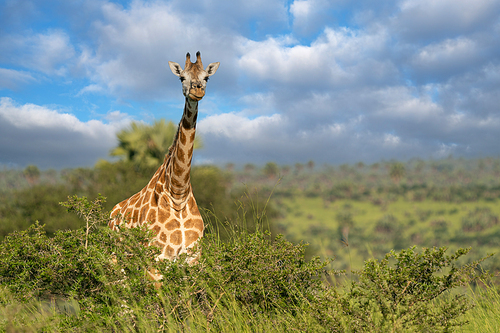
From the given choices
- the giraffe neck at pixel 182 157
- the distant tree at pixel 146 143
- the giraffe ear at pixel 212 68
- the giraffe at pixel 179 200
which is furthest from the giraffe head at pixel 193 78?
the distant tree at pixel 146 143

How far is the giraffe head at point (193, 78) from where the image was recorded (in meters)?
5.10

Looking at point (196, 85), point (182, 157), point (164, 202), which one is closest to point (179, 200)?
point (164, 202)

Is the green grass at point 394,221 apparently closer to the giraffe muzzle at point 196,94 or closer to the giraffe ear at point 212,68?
the giraffe ear at point 212,68

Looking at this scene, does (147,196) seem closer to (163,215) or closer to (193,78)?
(163,215)

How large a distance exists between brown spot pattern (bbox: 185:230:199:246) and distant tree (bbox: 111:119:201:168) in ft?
53.3

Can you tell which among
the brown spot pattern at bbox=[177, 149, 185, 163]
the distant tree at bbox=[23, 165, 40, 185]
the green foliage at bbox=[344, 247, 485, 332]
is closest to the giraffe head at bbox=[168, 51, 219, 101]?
the brown spot pattern at bbox=[177, 149, 185, 163]

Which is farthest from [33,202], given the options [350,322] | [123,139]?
[350,322]

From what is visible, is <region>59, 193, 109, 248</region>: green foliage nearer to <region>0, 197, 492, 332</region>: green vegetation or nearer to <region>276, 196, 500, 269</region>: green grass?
<region>0, 197, 492, 332</region>: green vegetation

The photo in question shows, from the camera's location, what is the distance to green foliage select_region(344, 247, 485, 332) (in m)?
3.58

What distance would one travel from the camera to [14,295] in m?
4.73

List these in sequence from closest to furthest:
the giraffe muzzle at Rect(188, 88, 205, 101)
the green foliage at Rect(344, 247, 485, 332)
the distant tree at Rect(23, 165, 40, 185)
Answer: the green foliage at Rect(344, 247, 485, 332), the giraffe muzzle at Rect(188, 88, 205, 101), the distant tree at Rect(23, 165, 40, 185)

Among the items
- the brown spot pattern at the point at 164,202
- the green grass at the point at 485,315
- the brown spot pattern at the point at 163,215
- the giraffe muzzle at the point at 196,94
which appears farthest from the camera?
the brown spot pattern at the point at 164,202

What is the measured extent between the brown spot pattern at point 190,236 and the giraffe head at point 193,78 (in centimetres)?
216

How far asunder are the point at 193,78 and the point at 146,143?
1777cm
